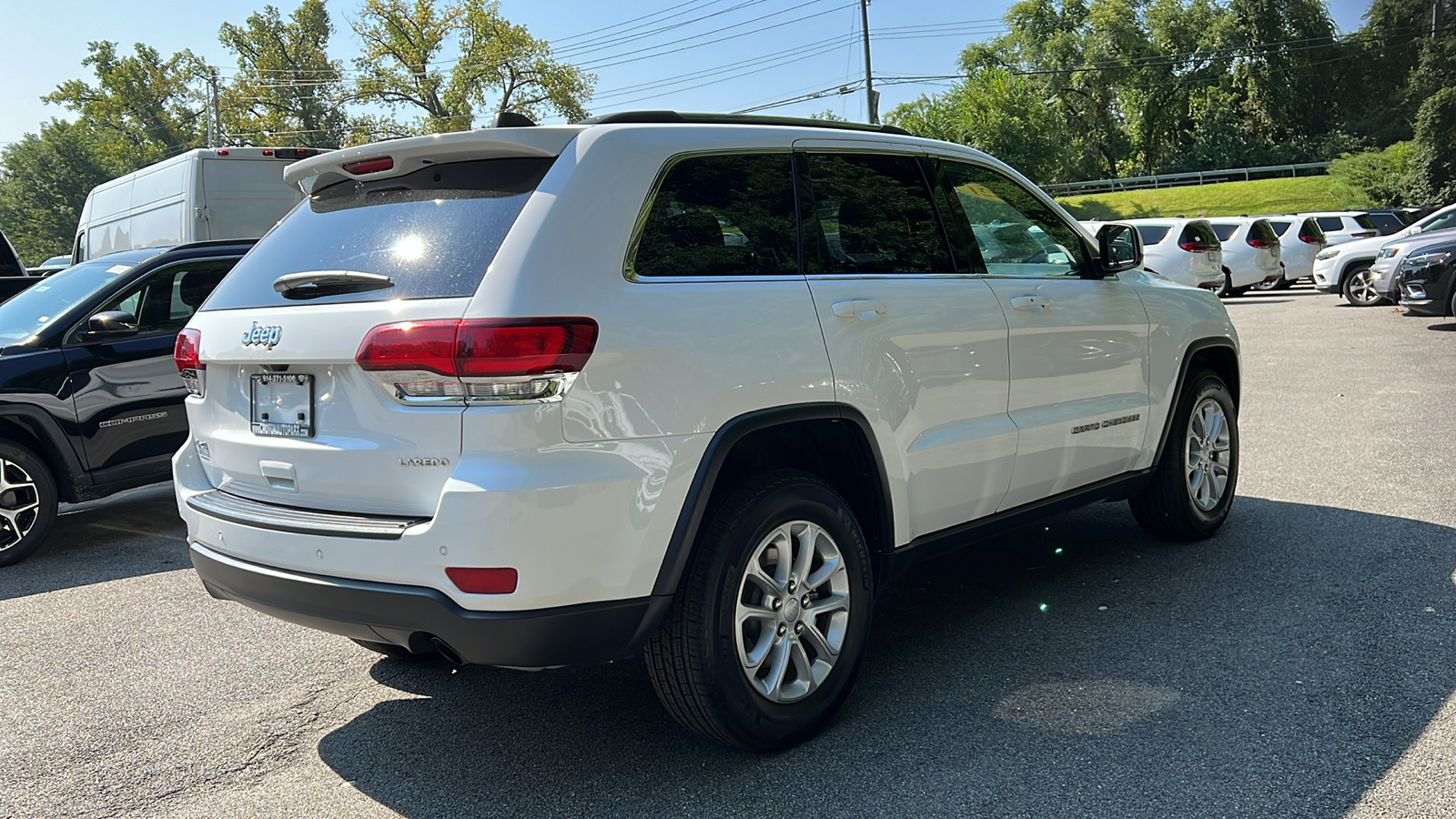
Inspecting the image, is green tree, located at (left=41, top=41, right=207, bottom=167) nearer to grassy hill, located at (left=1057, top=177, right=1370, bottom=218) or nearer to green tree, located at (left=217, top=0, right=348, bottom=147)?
green tree, located at (left=217, top=0, right=348, bottom=147)

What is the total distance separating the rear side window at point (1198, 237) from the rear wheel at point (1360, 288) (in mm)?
2305

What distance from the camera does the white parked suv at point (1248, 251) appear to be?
21.8 metres

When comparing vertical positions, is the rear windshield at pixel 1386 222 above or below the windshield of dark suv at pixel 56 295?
below

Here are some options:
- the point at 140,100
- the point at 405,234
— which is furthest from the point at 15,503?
the point at 140,100

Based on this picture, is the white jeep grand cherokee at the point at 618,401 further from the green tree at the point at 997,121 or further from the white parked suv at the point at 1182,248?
the green tree at the point at 997,121

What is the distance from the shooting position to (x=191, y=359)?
11.8 feet

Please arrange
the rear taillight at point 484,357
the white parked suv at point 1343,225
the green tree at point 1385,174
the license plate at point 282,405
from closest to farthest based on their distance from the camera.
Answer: the rear taillight at point 484,357 < the license plate at point 282,405 < the white parked suv at point 1343,225 < the green tree at point 1385,174

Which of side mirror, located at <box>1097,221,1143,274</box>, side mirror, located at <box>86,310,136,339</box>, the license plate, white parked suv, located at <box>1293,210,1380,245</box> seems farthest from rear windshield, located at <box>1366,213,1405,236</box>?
the license plate

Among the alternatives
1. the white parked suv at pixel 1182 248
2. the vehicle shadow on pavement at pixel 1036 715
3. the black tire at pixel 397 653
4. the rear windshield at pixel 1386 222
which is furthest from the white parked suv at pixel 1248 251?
the black tire at pixel 397 653

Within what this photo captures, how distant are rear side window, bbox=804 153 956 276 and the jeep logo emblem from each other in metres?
1.62

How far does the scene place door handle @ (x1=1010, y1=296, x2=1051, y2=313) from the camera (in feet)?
13.9

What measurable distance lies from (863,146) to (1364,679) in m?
2.49

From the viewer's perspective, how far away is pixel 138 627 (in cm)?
491

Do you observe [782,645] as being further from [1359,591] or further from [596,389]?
[1359,591]
